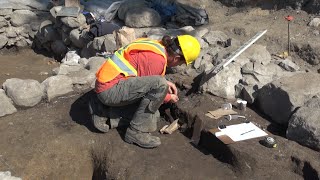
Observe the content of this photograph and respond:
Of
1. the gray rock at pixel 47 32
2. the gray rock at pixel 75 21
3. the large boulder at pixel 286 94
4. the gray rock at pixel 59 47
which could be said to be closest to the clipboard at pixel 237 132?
the large boulder at pixel 286 94

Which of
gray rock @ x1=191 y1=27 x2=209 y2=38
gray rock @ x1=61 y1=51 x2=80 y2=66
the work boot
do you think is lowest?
gray rock @ x1=61 y1=51 x2=80 y2=66

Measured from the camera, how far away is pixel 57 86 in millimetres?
6012

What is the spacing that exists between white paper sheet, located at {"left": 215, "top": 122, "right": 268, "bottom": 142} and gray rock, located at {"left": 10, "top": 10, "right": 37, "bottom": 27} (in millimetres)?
6778

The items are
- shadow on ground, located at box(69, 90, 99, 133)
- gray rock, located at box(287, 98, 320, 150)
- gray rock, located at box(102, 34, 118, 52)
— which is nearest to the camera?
gray rock, located at box(287, 98, 320, 150)

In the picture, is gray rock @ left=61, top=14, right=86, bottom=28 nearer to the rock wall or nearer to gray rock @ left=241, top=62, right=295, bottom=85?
the rock wall

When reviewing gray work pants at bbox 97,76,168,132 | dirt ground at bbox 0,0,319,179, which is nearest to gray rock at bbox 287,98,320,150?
dirt ground at bbox 0,0,319,179

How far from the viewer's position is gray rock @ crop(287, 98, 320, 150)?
4309mm

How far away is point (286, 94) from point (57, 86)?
126 inches

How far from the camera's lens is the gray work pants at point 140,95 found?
15.2ft

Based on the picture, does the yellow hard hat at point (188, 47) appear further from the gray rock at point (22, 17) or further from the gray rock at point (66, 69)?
the gray rock at point (22, 17)

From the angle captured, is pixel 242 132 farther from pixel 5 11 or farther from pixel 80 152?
pixel 5 11

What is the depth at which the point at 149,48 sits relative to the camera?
4.54 meters

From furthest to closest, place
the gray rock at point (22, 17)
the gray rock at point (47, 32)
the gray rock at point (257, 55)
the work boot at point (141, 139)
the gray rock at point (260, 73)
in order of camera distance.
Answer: the gray rock at point (22, 17)
the gray rock at point (47, 32)
the gray rock at point (257, 55)
the gray rock at point (260, 73)
the work boot at point (141, 139)

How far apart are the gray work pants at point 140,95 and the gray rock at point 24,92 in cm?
143
